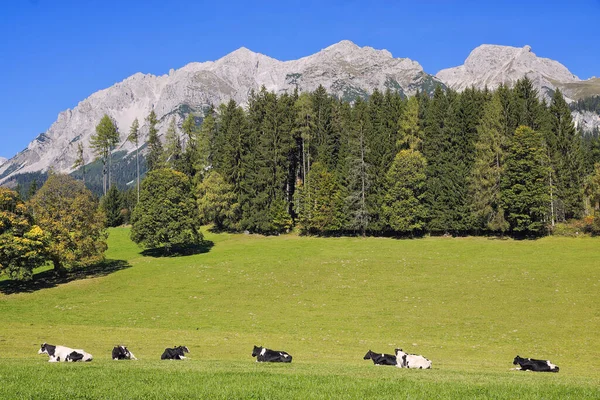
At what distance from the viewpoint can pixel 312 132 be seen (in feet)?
302

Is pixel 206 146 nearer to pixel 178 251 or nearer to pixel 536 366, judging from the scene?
pixel 178 251

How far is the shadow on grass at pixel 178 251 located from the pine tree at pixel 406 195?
31382mm

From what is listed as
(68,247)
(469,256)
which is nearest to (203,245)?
(68,247)

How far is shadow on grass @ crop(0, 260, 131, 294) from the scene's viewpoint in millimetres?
51781

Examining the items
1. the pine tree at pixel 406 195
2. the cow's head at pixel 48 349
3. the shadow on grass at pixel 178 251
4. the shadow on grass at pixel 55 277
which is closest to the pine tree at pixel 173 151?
the shadow on grass at pixel 178 251

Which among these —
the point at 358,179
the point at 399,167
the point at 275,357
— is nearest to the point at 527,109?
the point at 399,167

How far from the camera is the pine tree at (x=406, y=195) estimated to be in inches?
2985

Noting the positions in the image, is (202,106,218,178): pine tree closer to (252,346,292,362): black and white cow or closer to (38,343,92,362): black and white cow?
(38,343,92,362): black and white cow

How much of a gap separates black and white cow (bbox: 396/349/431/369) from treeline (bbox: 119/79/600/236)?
5464 cm

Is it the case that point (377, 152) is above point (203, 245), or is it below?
above

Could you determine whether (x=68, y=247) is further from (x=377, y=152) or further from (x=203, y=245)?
(x=377, y=152)

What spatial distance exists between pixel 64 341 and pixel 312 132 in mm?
70097

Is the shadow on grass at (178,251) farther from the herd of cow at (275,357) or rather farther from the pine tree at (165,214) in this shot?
the herd of cow at (275,357)

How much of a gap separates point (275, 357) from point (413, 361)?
6750 mm
